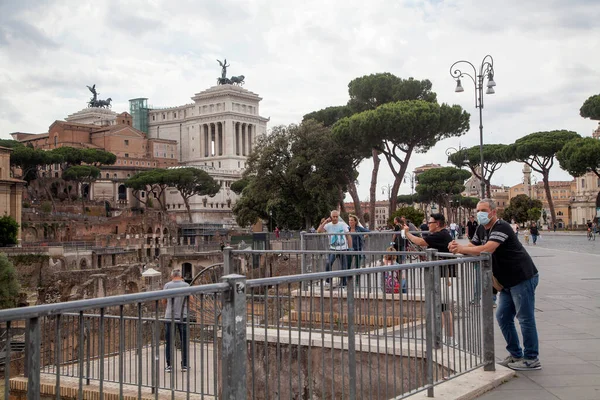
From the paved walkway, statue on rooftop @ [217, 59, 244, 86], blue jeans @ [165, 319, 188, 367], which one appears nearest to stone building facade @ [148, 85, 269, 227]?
statue on rooftop @ [217, 59, 244, 86]

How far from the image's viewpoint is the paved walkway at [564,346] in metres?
5.08

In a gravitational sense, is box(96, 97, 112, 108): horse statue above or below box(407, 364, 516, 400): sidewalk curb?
above

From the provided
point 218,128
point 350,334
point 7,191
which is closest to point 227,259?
point 350,334

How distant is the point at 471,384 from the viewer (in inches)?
202

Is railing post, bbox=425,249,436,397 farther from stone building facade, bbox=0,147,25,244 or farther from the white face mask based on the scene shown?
stone building facade, bbox=0,147,25,244

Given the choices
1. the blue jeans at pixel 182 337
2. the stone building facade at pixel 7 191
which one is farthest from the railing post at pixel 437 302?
the stone building facade at pixel 7 191

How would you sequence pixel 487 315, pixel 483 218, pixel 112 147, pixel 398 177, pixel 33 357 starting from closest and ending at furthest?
pixel 33 357, pixel 487 315, pixel 483 218, pixel 398 177, pixel 112 147

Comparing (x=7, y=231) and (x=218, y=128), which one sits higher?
(x=218, y=128)

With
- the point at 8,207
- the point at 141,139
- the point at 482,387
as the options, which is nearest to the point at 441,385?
the point at 482,387

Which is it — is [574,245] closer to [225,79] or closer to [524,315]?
[524,315]

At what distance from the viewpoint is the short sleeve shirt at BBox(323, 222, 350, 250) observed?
11.1 meters

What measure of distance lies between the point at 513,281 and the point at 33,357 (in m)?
4.35

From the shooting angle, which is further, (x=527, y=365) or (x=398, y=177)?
(x=398, y=177)

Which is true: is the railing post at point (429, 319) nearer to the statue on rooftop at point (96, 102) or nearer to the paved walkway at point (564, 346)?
the paved walkway at point (564, 346)
